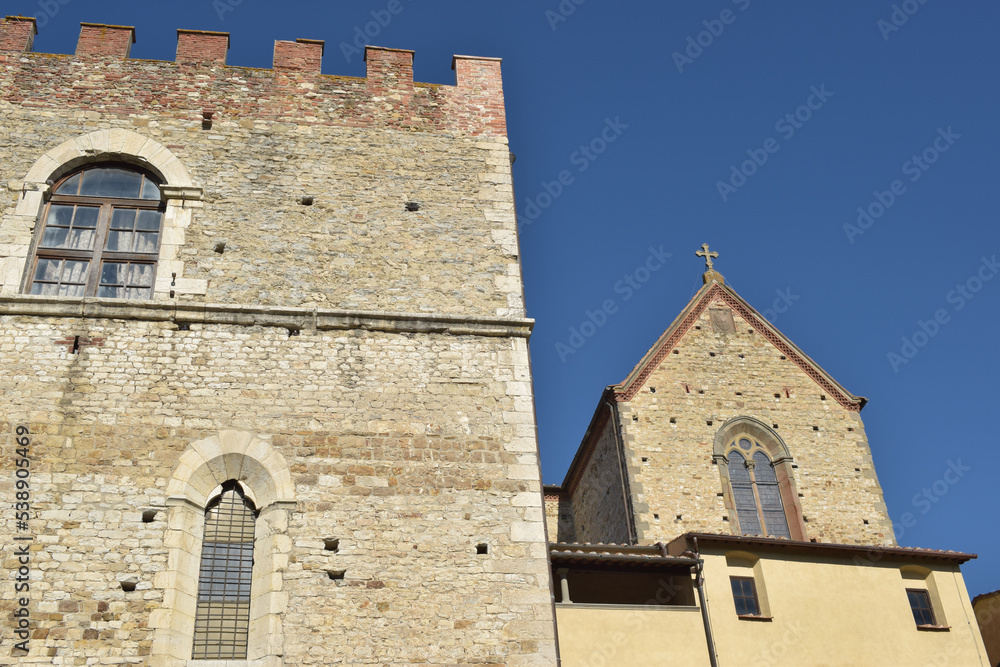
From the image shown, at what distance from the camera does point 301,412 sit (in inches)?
351

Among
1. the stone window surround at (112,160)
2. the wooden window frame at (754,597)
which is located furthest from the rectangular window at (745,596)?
the stone window surround at (112,160)

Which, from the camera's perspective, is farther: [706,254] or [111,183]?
[706,254]

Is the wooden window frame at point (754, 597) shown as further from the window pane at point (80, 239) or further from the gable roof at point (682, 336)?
the window pane at point (80, 239)

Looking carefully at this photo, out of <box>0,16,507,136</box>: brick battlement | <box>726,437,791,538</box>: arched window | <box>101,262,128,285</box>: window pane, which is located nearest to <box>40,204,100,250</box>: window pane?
<box>101,262,128,285</box>: window pane

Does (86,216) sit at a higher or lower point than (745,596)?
higher

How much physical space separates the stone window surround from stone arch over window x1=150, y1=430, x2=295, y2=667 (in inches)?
75.7

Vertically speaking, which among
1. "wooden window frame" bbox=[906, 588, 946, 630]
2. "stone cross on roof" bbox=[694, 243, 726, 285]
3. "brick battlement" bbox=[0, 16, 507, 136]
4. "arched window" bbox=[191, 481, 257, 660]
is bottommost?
"arched window" bbox=[191, 481, 257, 660]

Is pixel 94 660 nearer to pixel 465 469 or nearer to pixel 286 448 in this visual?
pixel 286 448

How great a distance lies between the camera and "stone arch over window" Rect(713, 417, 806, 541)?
1652 cm

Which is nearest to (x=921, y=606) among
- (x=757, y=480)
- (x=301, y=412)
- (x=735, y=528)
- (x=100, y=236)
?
(x=735, y=528)

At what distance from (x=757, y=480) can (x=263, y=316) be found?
1080 centimetres

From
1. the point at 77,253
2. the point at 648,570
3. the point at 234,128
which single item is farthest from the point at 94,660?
the point at 648,570

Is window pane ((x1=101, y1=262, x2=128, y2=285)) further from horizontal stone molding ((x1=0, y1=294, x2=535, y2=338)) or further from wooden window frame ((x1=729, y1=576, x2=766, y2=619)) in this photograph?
wooden window frame ((x1=729, y1=576, x2=766, y2=619))

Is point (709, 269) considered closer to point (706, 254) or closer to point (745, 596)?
point (706, 254)
